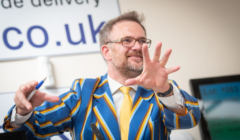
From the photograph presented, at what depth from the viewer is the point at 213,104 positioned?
1771 millimetres

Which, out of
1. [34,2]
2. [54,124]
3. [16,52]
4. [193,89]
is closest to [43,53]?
[16,52]

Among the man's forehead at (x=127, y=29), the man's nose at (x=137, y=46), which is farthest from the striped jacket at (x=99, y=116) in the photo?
the man's forehead at (x=127, y=29)

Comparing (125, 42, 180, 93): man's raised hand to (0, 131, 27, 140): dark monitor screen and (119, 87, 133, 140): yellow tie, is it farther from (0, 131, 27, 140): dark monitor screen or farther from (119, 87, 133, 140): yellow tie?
(0, 131, 27, 140): dark monitor screen

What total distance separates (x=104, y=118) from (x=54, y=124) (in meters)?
0.24

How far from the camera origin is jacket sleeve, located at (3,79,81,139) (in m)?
0.93

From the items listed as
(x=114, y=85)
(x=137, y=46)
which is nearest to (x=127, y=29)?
(x=137, y=46)

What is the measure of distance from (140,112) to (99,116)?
21 centimetres

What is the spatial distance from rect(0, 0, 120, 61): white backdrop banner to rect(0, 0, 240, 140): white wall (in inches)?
4.9

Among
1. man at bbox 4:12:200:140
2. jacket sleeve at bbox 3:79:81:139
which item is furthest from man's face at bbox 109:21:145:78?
jacket sleeve at bbox 3:79:81:139

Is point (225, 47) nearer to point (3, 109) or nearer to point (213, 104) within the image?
point (213, 104)

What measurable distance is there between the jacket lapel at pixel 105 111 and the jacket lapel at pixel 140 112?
0.25ft

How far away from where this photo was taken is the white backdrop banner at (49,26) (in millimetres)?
1508

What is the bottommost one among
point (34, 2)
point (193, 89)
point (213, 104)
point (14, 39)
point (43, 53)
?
point (213, 104)

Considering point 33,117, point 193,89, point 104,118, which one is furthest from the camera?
point 193,89
